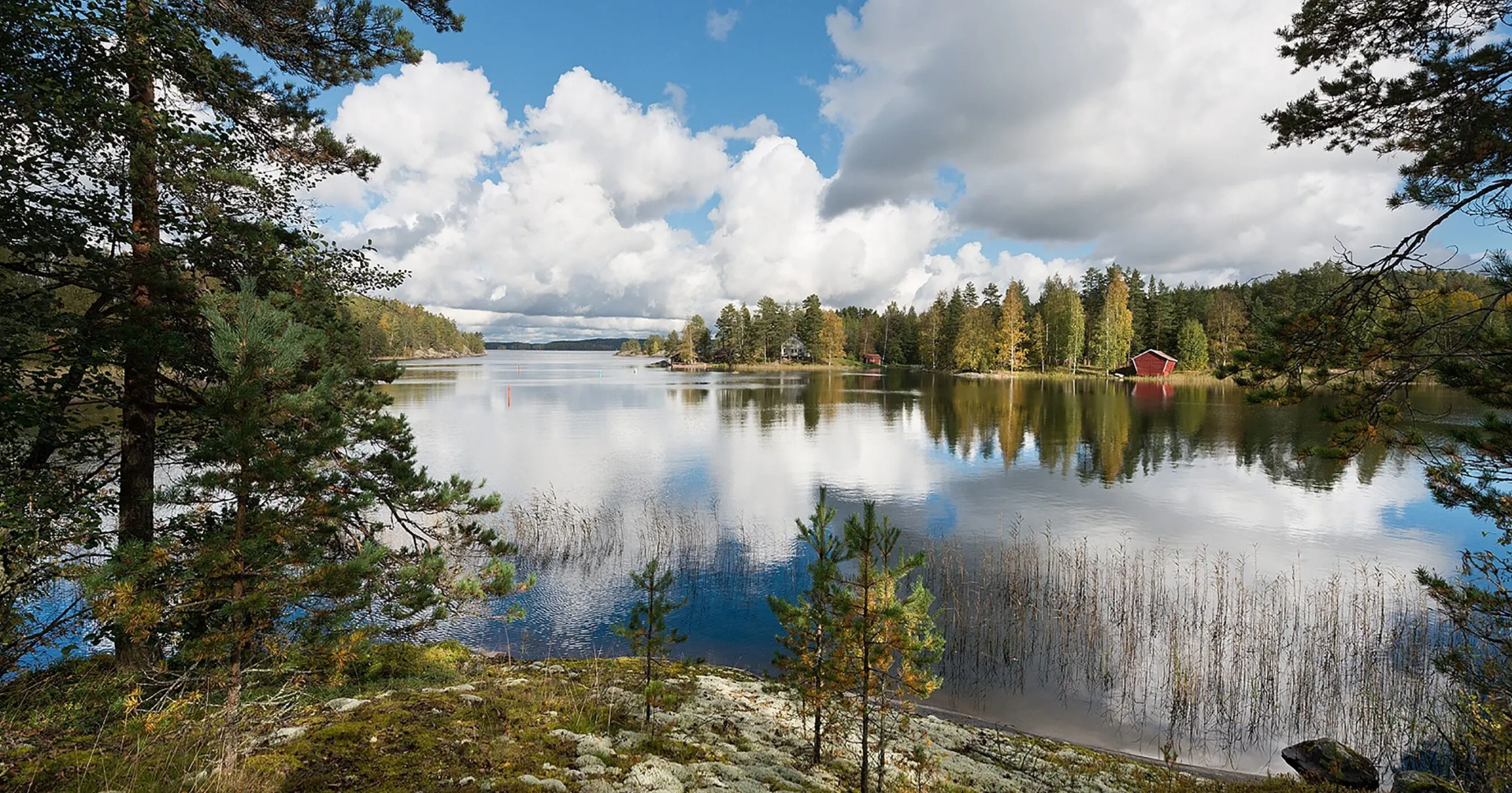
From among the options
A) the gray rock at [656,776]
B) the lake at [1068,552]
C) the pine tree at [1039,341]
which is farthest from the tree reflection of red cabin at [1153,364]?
the gray rock at [656,776]

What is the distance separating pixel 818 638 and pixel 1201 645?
32.1ft

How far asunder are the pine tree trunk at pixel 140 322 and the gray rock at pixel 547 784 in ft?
13.9

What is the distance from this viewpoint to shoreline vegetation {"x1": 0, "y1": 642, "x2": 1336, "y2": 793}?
15.0 feet

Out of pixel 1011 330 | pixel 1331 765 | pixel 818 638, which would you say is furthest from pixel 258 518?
pixel 1011 330

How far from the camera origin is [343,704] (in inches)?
241

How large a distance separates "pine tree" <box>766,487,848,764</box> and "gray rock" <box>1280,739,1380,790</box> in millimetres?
6281

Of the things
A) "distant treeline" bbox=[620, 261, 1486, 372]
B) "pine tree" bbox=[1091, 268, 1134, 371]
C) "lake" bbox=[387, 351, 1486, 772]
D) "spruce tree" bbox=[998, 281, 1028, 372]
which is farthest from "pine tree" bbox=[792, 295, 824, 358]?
"lake" bbox=[387, 351, 1486, 772]

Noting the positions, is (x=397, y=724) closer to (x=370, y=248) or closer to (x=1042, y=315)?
(x=370, y=248)

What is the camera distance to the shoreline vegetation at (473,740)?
4562 mm

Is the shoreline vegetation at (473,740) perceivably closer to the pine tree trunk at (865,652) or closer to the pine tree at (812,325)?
the pine tree trunk at (865,652)

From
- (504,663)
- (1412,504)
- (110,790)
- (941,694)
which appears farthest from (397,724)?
(1412,504)

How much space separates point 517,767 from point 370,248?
7355 millimetres

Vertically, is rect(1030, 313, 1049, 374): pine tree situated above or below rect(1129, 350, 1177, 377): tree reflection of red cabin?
above

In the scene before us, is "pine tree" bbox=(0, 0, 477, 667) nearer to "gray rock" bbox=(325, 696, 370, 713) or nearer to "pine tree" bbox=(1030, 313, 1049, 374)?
"gray rock" bbox=(325, 696, 370, 713)
